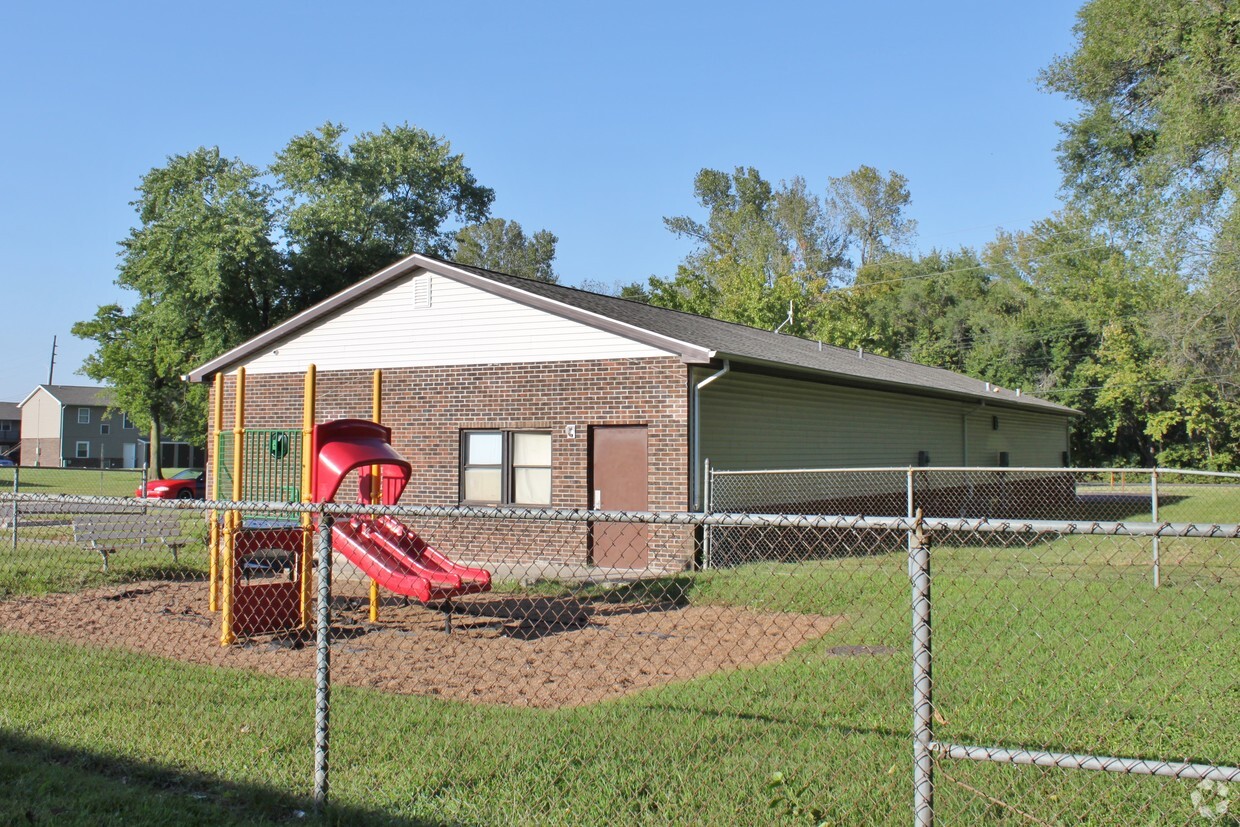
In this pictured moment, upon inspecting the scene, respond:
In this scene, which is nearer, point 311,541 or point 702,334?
point 311,541

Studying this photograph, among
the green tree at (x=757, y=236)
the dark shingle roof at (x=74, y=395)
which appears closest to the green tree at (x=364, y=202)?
the green tree at (x=757, y=236)

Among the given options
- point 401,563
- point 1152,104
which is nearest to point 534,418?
point 401,563

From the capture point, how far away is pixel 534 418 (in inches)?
614

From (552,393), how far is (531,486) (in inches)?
59.9

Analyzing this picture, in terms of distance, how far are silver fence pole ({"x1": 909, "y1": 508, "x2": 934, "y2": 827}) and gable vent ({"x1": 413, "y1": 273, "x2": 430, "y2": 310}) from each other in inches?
550

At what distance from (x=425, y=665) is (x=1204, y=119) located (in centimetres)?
2259

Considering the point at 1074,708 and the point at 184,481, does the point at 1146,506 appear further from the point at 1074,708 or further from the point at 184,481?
the point at 184,481

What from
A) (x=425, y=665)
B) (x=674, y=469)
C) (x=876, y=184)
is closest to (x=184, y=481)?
(x=674, y=469)

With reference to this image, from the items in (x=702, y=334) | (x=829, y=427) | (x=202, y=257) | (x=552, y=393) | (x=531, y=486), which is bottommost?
(x=531, y=486)

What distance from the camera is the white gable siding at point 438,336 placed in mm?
15383

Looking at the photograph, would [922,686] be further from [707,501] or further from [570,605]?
[707,501]

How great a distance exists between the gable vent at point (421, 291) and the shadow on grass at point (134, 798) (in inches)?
468

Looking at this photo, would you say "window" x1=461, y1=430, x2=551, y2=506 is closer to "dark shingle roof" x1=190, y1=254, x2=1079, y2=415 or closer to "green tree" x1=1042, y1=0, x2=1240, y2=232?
"dark shingle roof" x1=190, y1=254, x2=1079, y2=415

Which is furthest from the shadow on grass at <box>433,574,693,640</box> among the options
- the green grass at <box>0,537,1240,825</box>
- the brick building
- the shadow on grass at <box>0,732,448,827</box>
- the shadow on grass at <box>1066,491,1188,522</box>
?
the shadow on grass at <box>1066,491,1188,522</box>
